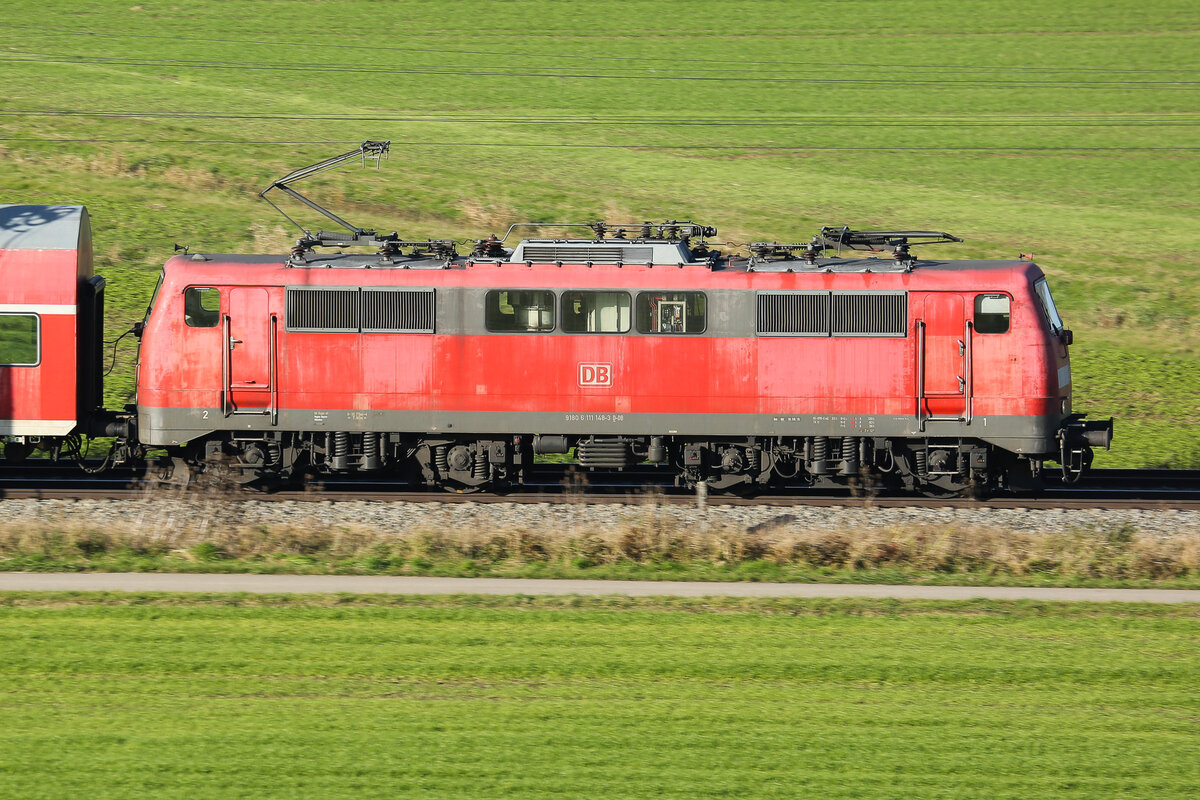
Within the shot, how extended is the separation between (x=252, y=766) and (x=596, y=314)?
11972mm

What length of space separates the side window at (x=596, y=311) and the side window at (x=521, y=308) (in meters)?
0.32

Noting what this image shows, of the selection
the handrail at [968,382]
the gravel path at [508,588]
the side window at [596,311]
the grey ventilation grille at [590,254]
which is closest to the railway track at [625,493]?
the handrail at [968,382]

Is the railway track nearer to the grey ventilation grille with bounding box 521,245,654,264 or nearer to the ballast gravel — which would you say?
the ballast gravel

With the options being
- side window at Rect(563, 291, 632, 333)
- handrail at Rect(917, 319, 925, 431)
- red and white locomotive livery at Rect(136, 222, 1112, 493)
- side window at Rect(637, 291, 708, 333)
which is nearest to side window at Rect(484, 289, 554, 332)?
red and white locomotive livery at Rect(136, 222, 1112, 493)

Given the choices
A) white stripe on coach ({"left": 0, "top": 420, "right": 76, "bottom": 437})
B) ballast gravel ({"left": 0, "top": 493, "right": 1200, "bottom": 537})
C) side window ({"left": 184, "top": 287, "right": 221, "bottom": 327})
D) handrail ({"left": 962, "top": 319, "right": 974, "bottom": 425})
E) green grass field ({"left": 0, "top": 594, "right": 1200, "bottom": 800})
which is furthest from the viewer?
white stripe on coach ({"left": 0, "top": 420, "right": 76, "bottom": 437})

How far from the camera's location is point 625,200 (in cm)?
4553

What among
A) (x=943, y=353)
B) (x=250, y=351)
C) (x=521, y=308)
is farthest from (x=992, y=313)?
(x=250, y=351)

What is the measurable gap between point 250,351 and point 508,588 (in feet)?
26.4

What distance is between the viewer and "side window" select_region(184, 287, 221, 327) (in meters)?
21.5

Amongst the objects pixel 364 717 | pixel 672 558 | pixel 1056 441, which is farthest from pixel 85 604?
pixel 1056 441

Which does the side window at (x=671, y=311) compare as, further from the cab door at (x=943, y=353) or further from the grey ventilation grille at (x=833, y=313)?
the cab door at (x=943, y=353)

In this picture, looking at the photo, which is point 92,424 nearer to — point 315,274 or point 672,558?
point 315,274

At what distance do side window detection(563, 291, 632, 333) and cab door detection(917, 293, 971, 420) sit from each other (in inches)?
186

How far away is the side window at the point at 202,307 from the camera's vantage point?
70.4ft
